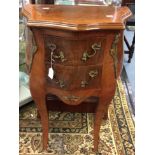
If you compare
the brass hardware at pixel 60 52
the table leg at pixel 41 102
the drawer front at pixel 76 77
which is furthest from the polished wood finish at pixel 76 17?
the table leg at pixel 41 102

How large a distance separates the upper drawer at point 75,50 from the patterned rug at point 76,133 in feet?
2.05

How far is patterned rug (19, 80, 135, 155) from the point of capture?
1.57 m

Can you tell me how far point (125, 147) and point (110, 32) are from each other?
800mm

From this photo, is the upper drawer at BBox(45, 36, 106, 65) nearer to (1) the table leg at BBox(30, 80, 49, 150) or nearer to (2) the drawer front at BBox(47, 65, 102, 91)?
(2) the drawer front at BBox(47, 65, 102, 91)

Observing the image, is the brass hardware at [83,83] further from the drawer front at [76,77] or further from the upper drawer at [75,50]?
the upper drawer at [75,50]

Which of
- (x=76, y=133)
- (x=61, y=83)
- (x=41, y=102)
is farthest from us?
(x=76, y=133)

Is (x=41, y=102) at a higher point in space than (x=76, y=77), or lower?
lower

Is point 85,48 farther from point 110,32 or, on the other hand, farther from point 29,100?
point 29,100

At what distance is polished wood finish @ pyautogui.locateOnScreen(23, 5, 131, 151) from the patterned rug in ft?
1.09

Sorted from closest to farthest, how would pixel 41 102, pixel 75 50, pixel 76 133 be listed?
1. pixel 75 50
2. pixel 41 102
3. pixel 76 133

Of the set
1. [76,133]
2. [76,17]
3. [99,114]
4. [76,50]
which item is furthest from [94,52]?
[76,133]

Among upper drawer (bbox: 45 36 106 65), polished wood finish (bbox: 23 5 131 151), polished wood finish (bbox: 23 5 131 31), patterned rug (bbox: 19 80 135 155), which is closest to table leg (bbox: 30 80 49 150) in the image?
polished wood finish (bbox: 23 5 131 151)

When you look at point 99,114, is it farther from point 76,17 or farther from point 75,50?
point 76,17

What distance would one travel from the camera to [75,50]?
118cm
